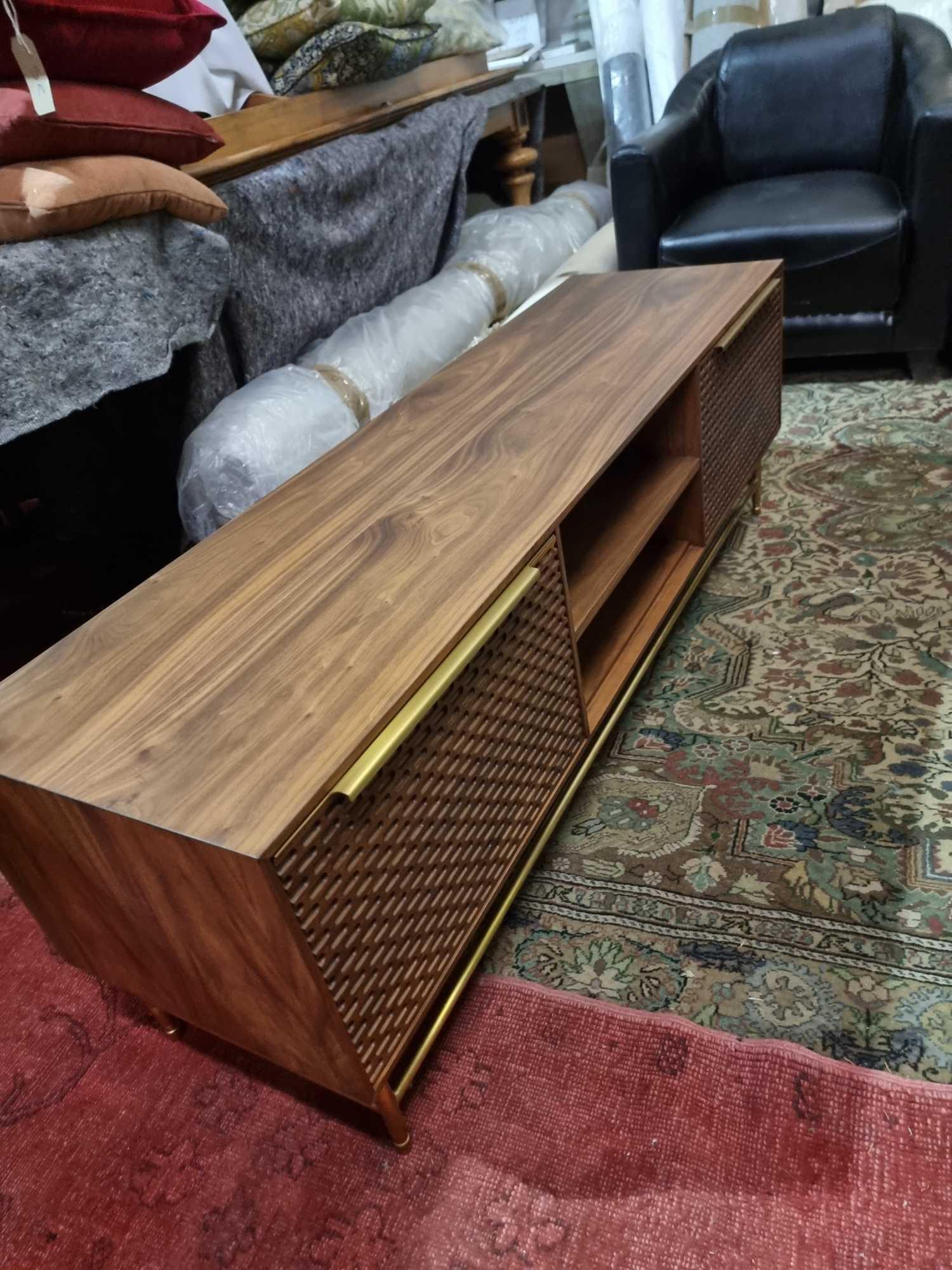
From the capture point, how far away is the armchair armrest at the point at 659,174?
1.97 meters

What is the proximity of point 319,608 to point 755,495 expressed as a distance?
1141 mm

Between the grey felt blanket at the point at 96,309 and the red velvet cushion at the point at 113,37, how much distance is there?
0.62 feet

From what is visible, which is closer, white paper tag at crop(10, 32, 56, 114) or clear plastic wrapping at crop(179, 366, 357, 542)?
white paper tag at crop(10, 32, 56, 114)

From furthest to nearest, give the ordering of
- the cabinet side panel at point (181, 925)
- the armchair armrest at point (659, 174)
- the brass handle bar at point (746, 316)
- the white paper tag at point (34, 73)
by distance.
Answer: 1. the armchair armrest at point (659, 174)
2. the brass handle bar at point (746, 316)
3. the white paper tag at point (34, 73)
4. the cabinet side panel at point (181, 925)

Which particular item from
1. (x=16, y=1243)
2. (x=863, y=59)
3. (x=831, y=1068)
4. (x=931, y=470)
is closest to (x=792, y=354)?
(x=931, y=470)

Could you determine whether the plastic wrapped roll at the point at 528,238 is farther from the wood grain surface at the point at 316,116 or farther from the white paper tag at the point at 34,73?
the white paper tag at the point at 34,73

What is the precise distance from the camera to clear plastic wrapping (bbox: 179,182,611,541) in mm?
1405

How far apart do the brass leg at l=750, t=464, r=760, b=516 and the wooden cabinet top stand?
1.47 feet

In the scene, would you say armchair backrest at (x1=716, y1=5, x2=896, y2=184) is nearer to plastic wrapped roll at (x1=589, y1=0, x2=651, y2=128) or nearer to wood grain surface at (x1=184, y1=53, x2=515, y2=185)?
Result: plastic wrapped roll at (x1=589, y1=0, x2=651, y2=128)

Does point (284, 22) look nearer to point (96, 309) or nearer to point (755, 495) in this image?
point (96, 309)

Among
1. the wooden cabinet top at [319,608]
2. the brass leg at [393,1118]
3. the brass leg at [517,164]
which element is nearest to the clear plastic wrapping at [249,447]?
the wooden cabinet top at [319,608]

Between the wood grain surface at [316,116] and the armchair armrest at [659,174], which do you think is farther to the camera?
the armchair armrest at [659,174]

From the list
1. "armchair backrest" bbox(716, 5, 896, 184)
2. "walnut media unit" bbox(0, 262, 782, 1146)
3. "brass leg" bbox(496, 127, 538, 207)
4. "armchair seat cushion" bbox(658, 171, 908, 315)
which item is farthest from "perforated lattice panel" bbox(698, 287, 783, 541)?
"brass leg" bbox(496, 127, 538, 207)

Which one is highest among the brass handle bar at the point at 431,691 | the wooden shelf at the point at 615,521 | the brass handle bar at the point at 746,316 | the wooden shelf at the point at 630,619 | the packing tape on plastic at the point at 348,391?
the brass handle bar at the point at 431,691
